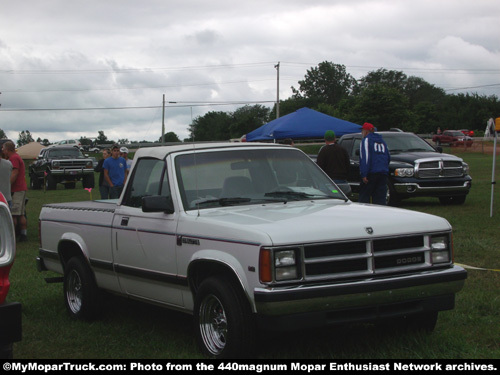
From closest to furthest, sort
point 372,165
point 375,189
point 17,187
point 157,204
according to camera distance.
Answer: point 157,204 → point 372,165 → point 375,189 → point 17,187

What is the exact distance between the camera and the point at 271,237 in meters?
4.55

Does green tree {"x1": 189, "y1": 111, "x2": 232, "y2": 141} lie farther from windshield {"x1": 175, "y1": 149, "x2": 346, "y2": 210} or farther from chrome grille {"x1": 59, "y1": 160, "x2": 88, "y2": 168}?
windshield {"x1": 175, "y1": 149, "x2": 346, "y2": 210}

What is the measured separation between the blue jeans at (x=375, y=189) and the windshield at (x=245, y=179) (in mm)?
5072

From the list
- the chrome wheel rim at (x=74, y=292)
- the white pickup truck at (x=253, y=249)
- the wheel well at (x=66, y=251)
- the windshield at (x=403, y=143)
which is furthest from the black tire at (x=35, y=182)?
the white pickup truck at (x=253, y=249)

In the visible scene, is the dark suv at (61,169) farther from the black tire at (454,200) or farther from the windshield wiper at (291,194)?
the windshield wiper at (291,194)

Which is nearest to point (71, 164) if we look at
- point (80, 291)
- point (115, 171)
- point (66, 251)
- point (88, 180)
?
point (88, 180)

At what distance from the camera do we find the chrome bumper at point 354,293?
177 inches

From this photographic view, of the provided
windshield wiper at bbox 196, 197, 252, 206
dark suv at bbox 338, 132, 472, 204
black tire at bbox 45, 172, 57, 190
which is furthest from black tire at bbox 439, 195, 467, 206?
black tire at bbox 45, 172, 57, 190

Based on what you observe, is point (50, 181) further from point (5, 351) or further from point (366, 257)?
point (366, 257)

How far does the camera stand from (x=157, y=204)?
546cm

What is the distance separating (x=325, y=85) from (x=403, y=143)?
11319cm

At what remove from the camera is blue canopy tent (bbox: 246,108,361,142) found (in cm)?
2412

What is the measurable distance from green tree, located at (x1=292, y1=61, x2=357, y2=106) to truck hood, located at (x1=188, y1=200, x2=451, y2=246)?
12257 cm
